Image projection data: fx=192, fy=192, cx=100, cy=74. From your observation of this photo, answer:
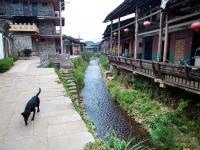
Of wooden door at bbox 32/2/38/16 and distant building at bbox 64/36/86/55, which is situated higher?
wooden door at bbox 32/2/38/16

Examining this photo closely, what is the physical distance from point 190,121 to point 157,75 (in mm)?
2518

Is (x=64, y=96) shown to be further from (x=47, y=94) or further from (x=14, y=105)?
(x=14, y=105)

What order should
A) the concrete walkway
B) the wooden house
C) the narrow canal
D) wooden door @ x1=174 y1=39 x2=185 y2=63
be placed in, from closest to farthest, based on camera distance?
the concrete walkway, the wooden house, the narrow canal, wooden door @ x1=174 y1=39 x2=185 y2=63

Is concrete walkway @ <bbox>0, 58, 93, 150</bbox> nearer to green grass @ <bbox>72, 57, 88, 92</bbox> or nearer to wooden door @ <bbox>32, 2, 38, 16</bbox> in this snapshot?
green grass @ <bbox>72, 57, 88, 92</bbox>

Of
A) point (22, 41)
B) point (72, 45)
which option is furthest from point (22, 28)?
point (72, 45)

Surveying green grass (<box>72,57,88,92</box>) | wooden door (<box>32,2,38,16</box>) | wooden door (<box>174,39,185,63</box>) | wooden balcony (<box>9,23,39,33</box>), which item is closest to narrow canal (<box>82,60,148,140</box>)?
green grass (<box>72,57,88,92</box>)

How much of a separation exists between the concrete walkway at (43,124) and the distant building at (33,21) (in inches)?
739

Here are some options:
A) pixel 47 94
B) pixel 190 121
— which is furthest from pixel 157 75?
pixel 47 94

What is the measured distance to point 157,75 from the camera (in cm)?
932

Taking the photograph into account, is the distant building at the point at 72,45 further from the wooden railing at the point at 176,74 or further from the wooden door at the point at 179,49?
the wooden railing at the point at 176,74

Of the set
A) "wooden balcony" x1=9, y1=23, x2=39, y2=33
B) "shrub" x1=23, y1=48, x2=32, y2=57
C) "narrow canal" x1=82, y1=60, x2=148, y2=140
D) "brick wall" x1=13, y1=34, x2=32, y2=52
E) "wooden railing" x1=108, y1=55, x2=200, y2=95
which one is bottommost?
"narrow canal" x1=82, y1=60, x2=148, y2=140

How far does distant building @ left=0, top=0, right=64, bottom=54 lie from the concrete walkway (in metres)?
18.8

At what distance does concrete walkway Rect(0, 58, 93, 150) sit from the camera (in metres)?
5.02

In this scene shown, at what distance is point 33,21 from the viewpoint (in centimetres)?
3123
